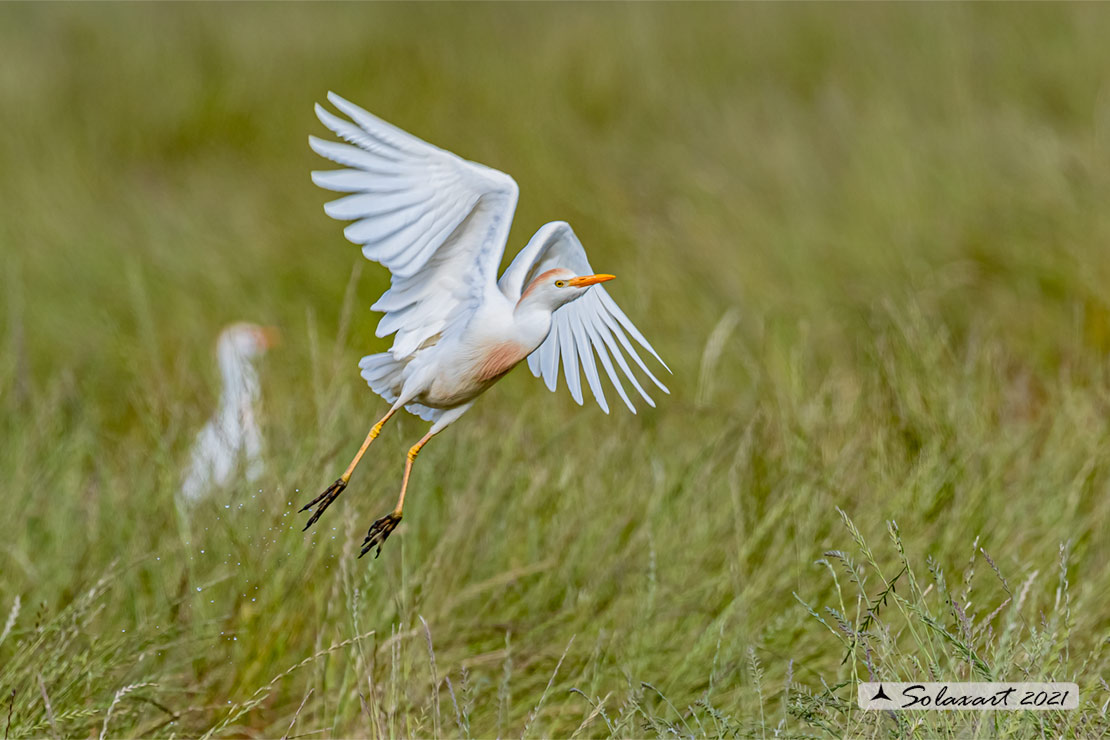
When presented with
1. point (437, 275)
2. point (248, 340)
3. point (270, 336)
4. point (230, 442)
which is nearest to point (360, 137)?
point (437, 275)

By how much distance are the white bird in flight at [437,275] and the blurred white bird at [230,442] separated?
67.0 inches

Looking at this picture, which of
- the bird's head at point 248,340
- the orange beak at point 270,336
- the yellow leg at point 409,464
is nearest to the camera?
the yellow leg at point 409,464

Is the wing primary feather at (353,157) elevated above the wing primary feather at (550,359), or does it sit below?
above

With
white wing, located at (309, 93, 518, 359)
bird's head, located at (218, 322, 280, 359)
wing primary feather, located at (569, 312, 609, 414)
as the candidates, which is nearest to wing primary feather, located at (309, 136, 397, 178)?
white wing, located at (309, 93, 518, 359)

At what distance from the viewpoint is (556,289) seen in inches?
42.5

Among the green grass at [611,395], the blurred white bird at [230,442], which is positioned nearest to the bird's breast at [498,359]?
the green grass at [611,395]

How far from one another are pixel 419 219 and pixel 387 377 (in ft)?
0.46

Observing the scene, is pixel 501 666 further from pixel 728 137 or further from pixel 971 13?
pixel 971 13

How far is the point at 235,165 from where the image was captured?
7.09 m

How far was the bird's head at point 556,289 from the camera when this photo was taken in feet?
3.52

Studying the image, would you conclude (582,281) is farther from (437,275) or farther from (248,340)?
(248,340)

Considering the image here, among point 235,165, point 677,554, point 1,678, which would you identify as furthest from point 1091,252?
point 235,165

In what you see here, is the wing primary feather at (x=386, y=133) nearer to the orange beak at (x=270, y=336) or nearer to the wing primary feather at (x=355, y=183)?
the wing primary feather at (x=355, y=183)

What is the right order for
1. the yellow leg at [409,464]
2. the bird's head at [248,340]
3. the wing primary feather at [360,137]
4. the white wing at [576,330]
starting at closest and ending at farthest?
the yellow leg at [409,464] → the wing primary feather at [360,137] → the white wing at [576,330] → the bird's head at [248,340]
